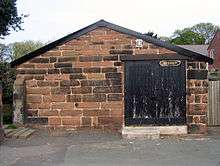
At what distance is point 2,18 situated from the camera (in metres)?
24.9

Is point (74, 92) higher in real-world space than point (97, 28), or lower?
lower

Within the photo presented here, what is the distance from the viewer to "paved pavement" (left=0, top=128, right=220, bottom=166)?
11.6 metres

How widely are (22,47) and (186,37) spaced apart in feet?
140

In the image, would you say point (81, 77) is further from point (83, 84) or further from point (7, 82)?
point (7, 82)

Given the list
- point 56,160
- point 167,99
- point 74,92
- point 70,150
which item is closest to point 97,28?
point 74,92

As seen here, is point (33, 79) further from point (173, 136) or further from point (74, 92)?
point (173, 136)

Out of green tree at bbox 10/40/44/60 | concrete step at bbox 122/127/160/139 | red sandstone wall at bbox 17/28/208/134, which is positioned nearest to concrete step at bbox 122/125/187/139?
concrete step at bbox 122/127/160/139

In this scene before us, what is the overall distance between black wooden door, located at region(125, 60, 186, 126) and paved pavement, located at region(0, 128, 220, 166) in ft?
4.43

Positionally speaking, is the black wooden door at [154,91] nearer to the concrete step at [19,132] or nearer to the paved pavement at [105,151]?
the paved pavement at [105,151]

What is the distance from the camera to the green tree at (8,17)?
2452 centimetres

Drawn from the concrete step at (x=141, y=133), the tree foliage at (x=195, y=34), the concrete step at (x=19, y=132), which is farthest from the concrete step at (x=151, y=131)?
the tree foliage at (x=195, y=34)

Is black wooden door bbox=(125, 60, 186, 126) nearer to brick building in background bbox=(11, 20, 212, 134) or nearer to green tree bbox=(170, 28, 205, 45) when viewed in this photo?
brick building in background bbox=(11, 20, 212, 134)

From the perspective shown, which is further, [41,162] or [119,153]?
[119,153]

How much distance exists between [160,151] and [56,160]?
287 centimetres
